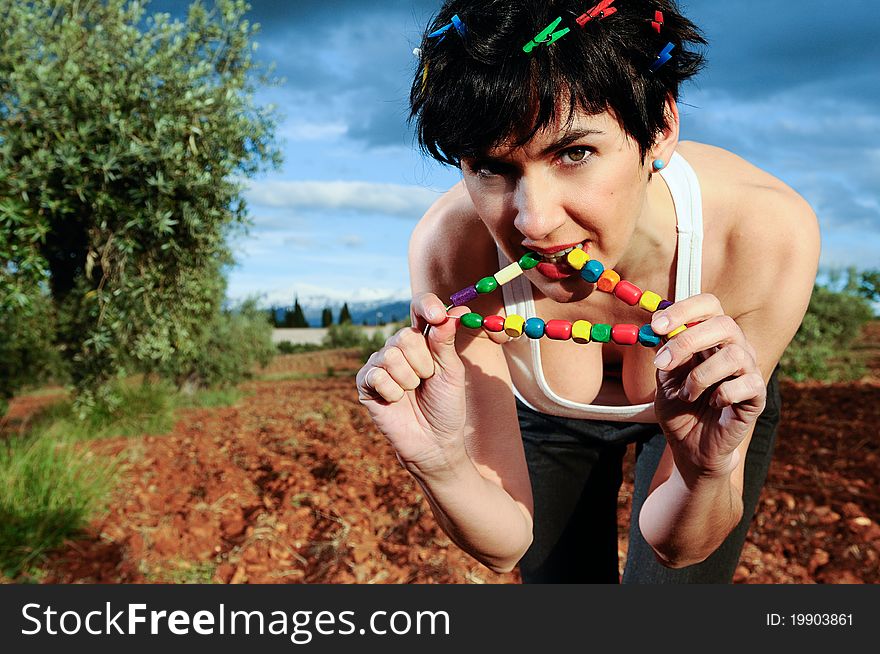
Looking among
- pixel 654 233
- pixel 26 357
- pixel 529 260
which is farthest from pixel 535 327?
pixel 26 357

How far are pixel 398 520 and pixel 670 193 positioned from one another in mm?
3592

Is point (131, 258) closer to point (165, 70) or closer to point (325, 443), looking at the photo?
point (165, 70)

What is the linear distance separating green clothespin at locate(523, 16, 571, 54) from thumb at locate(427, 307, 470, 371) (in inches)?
22.4

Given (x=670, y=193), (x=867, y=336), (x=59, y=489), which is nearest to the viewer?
(x=670, y=193)

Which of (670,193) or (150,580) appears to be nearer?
(670,193)

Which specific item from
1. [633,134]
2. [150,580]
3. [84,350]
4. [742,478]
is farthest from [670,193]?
[84,350]

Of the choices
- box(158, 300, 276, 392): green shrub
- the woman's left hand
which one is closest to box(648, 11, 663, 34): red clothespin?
the woman's left hand

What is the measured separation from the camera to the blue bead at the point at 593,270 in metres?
1.60

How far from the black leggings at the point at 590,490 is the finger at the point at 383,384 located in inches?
37.4

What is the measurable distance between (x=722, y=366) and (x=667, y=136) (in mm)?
631

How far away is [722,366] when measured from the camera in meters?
1.39

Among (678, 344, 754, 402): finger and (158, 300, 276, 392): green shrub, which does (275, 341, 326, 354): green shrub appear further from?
(678, 344, 754, 402): finger

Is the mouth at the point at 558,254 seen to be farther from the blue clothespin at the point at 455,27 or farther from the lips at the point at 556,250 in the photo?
the blue clothespin at the point at 455,27

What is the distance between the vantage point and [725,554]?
2.16 m
